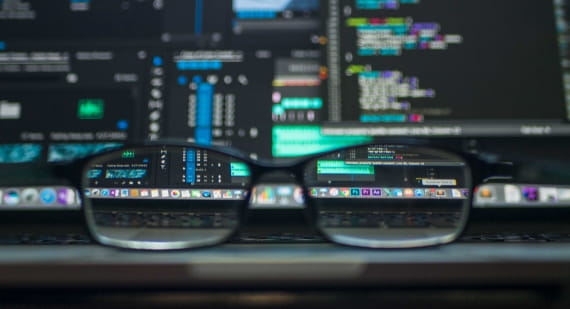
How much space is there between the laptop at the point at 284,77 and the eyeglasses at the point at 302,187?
3.3 inches

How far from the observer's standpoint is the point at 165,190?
0.37m

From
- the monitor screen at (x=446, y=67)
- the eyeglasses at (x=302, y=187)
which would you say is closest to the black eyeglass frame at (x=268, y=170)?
the eyeglasses at (x=302, y=187)

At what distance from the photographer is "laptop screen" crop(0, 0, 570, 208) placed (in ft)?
1.54

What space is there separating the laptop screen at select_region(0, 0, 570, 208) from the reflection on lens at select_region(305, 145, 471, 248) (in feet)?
0.29

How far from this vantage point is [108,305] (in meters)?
0.24

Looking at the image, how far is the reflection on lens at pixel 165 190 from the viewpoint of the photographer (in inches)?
13.9

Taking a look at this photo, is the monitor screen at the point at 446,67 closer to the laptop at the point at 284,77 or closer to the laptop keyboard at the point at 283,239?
the laptop at the point at 284,77

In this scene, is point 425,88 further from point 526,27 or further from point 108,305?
point 108,305

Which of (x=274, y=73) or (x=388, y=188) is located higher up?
(x=274, y=73)

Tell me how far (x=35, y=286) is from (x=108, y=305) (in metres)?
0.05

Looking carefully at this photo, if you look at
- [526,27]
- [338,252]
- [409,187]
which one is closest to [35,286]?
[338,252]

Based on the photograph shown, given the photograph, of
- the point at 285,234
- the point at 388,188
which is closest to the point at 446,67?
the point at 388,188

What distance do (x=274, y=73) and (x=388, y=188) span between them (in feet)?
0.75

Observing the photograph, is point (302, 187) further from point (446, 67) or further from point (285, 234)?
point (446, 67)
